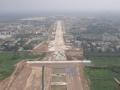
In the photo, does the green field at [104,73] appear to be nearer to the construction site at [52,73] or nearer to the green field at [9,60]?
the construction site at [52,73]

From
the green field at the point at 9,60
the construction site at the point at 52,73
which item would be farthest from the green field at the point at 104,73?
the green field at the point at 9,60

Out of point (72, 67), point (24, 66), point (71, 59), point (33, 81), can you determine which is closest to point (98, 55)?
point (71, 59)

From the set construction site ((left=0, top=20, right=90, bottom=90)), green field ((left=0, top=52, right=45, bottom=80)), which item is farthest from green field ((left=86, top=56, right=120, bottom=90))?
green field ((left=0, top=52, right=45, bottom=80))

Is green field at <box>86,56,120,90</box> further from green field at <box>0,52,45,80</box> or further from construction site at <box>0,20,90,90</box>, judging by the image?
green field at <box>0,52,45,80</box>

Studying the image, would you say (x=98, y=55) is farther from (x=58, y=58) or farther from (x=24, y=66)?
(x=24, y=66)

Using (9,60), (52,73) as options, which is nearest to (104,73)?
(52,73)
